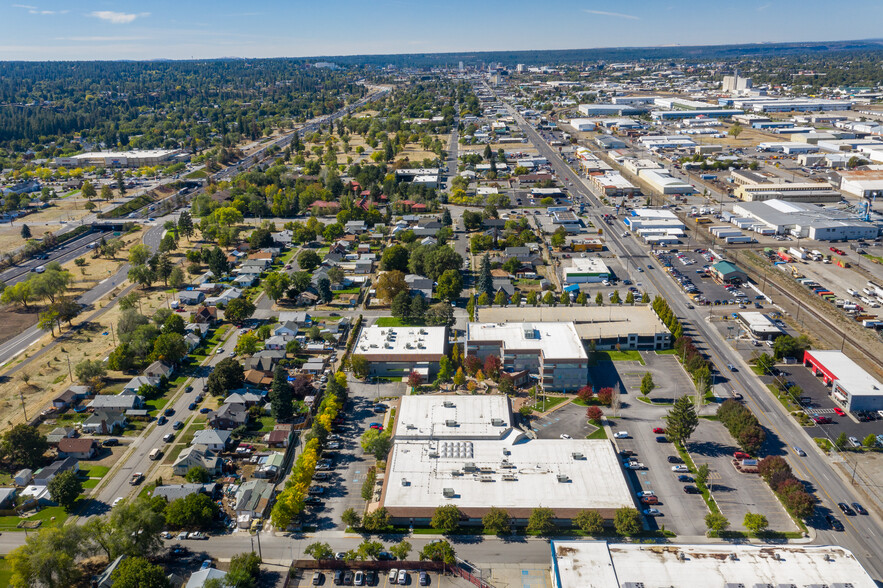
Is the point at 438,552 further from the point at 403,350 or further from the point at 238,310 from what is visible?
the point at 238,310

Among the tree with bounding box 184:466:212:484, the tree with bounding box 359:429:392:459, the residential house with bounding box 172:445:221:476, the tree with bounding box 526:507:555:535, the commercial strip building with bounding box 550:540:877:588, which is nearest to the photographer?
the commercial strip building with bounding box 550:540:877:588

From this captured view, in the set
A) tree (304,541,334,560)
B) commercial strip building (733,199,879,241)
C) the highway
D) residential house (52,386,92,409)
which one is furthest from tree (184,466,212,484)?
commercial strip building (733,199,879,241)

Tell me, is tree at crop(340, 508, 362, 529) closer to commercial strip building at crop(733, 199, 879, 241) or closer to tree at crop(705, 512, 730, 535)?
tree at crop(705, 512, 730, 535)

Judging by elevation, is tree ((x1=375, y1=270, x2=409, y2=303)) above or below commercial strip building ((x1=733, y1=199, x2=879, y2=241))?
below

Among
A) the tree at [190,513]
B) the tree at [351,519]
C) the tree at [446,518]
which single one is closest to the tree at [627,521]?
the tree at [446,518]

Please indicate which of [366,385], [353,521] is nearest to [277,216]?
[366,385]

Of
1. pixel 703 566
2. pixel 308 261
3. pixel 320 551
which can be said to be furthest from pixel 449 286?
pixel 703 566

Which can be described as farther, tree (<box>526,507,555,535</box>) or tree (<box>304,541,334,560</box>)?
tree (<box>526,507,555,535</box>)
